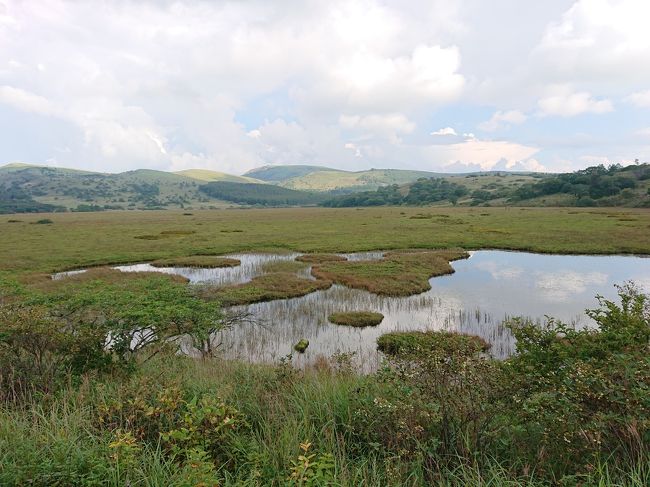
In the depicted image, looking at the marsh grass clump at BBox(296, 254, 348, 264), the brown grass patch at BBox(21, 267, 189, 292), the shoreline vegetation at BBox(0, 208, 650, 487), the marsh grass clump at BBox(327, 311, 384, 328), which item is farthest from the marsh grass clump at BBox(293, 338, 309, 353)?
the marsh grass clump at BBox(296, 254, 348, 264)

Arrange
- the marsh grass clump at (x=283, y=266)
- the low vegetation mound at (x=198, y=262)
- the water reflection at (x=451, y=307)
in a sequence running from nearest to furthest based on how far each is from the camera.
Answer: the water reflection at (x=451, y=307), the marsh grass clump at (x=283, y=266), the low vegetation mound at (x=198, y=262)

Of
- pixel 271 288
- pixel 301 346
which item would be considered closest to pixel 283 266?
pixel 271 288

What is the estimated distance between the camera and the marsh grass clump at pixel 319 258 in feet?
128

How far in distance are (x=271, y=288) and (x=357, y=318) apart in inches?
347

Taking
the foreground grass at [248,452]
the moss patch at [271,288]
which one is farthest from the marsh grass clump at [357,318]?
the foreground grass at [248,452]

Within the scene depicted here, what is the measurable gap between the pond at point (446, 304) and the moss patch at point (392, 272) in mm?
988

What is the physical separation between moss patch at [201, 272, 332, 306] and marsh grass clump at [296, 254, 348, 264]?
8.41 meters

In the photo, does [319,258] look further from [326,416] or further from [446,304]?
[326,416]

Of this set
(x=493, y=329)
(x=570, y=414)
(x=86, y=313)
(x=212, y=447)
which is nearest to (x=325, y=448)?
(x=212, y=447)

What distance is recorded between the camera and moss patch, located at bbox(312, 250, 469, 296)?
27.0 m

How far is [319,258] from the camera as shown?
1580 inches

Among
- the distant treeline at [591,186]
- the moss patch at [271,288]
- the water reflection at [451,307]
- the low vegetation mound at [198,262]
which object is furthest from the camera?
the distant treeline at [591,186]

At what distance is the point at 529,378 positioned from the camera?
21.2ft

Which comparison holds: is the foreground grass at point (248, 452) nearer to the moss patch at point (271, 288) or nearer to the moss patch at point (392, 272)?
the moss patch at point (271, 288)
